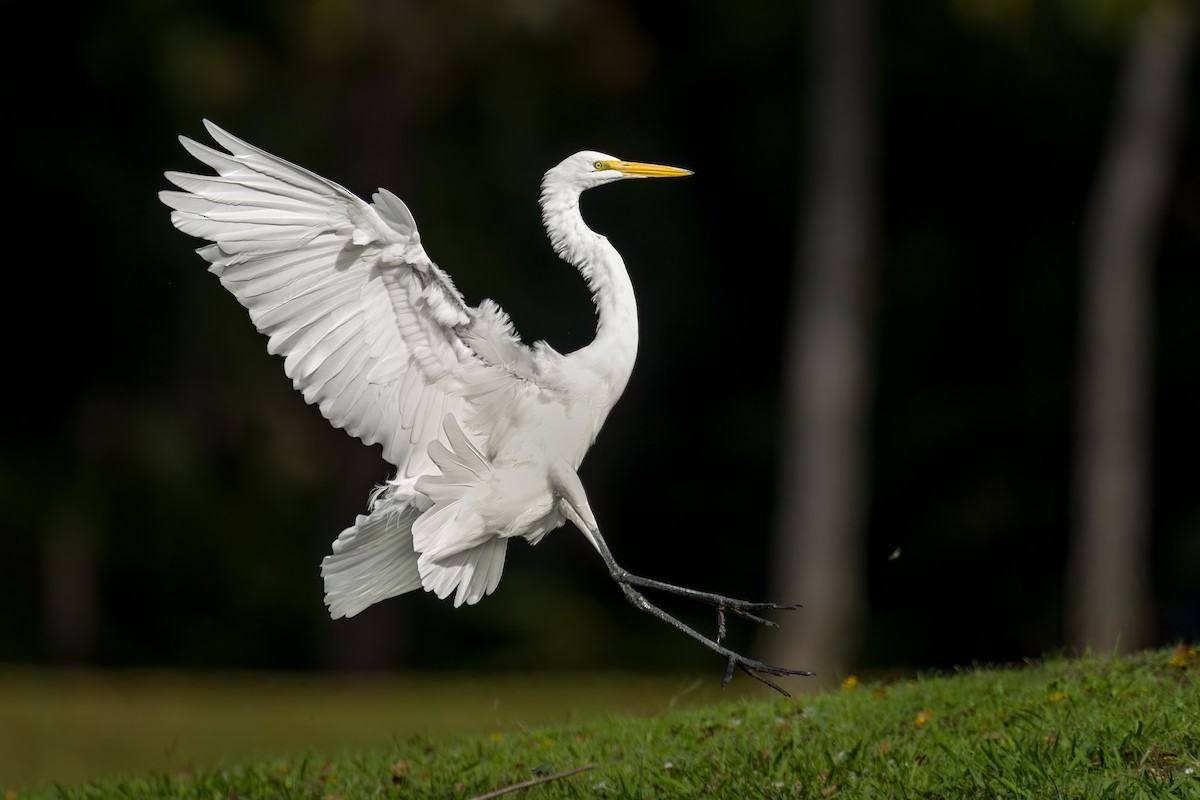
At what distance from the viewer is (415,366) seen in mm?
5363

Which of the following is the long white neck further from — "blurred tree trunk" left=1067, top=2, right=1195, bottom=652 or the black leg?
"blurred tree trunk" left=1067, top=2, right=1195, bottom=652

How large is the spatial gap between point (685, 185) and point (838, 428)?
18.3 feet

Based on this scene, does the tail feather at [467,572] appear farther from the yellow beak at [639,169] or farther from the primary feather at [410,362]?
the yellow beak at [639,169]

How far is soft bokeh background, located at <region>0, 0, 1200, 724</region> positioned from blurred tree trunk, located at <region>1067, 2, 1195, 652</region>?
0.71 m

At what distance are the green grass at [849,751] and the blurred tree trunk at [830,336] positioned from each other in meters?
7.58

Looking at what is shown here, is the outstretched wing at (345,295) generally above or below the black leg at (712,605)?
above

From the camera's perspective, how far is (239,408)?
19.0 metres

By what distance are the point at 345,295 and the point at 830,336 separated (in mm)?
9425

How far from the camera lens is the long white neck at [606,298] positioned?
5.54 meters

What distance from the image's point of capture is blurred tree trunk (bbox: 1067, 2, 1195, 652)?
14.1 metres

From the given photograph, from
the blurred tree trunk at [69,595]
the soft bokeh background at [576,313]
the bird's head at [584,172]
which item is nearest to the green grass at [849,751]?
the bird's head at [584,172]

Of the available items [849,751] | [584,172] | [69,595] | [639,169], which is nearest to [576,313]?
[69,595]

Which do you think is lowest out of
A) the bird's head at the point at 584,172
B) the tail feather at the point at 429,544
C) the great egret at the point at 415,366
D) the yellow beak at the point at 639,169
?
the tail feather at the point at 429,544

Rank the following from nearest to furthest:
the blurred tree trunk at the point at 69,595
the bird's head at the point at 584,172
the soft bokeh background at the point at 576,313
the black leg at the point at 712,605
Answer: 1. the black leg at the point at 712,605
2. the bird's head at the point at 584,172
3. the soft bokeh background at the point at 576,313
4. the blurred tree trunk at the point at 69,595
